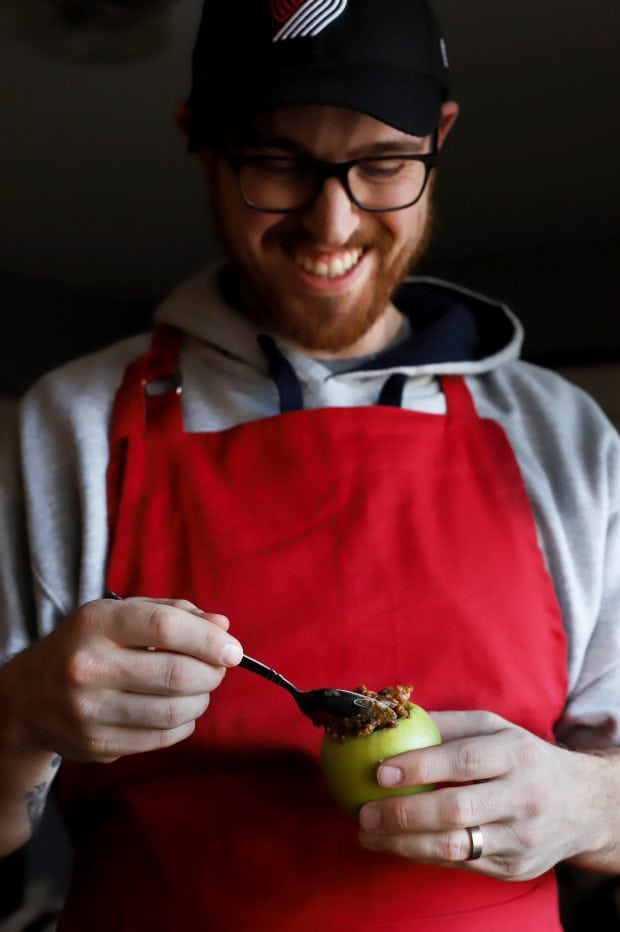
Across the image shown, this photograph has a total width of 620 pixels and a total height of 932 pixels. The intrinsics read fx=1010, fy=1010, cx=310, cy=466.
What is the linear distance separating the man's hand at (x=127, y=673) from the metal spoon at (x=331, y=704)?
0.16 ft

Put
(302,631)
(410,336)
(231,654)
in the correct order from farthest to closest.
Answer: (410,336) → (302,631) → (231,654)

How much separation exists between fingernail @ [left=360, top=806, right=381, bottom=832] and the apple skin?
25 millimetres

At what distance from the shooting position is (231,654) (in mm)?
857

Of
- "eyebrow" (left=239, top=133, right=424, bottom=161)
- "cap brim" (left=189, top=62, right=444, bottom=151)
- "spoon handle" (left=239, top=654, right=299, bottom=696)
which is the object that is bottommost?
"spoon handle" (left=239, top=654, right=299, bottom=696)

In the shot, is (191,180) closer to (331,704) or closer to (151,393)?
(151,393)

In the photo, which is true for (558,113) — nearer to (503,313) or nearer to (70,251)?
(503,313)

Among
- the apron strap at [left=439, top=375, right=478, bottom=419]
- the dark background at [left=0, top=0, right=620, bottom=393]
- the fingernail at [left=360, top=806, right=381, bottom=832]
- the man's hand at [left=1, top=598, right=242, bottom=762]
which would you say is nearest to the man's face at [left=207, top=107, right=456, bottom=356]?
the apron strap at [left=439, top=375, right=478, bottom=419]

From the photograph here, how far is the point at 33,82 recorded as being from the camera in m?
2.39

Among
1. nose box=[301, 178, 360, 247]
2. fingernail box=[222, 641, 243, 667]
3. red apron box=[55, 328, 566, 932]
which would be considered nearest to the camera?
fingernail box=[222, 641, 243, 667]

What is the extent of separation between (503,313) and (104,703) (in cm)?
83

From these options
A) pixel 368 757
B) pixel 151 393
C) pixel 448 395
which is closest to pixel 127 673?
pixel 368 757

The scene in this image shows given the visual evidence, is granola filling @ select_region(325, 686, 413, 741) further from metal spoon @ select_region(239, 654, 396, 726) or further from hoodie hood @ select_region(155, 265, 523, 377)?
hoodie hood @ select_region(155, 265, 523, 377)

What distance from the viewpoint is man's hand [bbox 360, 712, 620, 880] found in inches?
34.1

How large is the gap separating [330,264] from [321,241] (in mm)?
46
